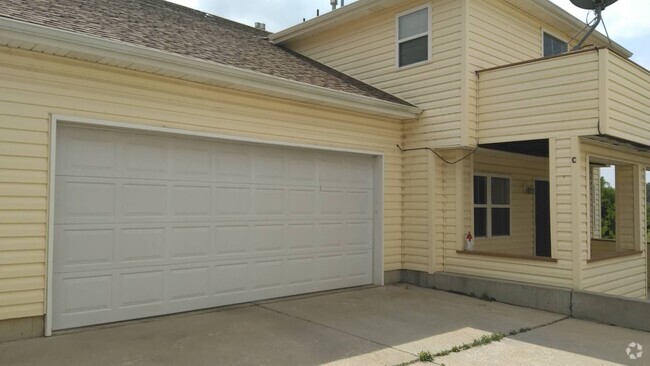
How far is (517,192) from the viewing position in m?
11.1

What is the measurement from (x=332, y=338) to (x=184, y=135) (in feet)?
10.5

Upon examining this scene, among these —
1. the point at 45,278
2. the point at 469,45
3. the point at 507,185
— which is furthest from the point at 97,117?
the point at 507,185

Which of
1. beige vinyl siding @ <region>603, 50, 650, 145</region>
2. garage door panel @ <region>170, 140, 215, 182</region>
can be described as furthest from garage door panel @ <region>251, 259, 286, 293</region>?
beige vinyl siding @ <region>603, 50, 650, 145</region>

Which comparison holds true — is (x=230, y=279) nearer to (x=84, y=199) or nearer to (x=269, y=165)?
(x=269, y=165)

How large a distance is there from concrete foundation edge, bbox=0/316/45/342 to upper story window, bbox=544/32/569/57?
33.1 ft

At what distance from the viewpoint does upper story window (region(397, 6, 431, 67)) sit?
8.86m

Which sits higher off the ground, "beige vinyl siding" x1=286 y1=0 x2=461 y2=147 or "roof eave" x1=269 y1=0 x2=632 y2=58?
"roof eave" x1=269 y1=0 x2=632 y2=58

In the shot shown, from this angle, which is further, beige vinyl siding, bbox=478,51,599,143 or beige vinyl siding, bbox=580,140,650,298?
beige vinyl siding, bbox=580,140,650,298

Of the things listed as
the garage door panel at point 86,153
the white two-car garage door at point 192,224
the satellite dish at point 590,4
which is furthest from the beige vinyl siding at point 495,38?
the garage door panel at point 86,153

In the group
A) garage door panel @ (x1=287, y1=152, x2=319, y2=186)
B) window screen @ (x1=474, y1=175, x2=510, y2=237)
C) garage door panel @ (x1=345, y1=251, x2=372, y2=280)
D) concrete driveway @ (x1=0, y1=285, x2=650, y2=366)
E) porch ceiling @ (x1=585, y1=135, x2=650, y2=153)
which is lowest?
concrete driveway @ (x1=0, y1=285, x2=650, y2=366)

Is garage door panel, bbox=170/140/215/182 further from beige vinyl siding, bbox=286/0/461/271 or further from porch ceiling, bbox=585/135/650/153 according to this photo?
porch ceiling, bbox=585/135/650/153

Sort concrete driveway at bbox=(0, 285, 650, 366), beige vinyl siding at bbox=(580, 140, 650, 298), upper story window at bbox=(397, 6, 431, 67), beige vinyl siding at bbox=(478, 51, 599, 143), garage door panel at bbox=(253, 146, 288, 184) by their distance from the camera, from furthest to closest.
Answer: upper story window at bbox=(397, 6, 431, 67)
beige vinyl siding at bbox=(580, 140, 650, 298)
garage door panel at bbox=(253, 146, 288, 184)
beige vinyl siding at bbox=(478, 51, 599, 143)
concrete driveway at bbox=(0, 285, 650, 366)

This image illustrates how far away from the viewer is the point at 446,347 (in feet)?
17.2

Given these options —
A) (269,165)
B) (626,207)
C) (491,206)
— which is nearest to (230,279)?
(269,165)
